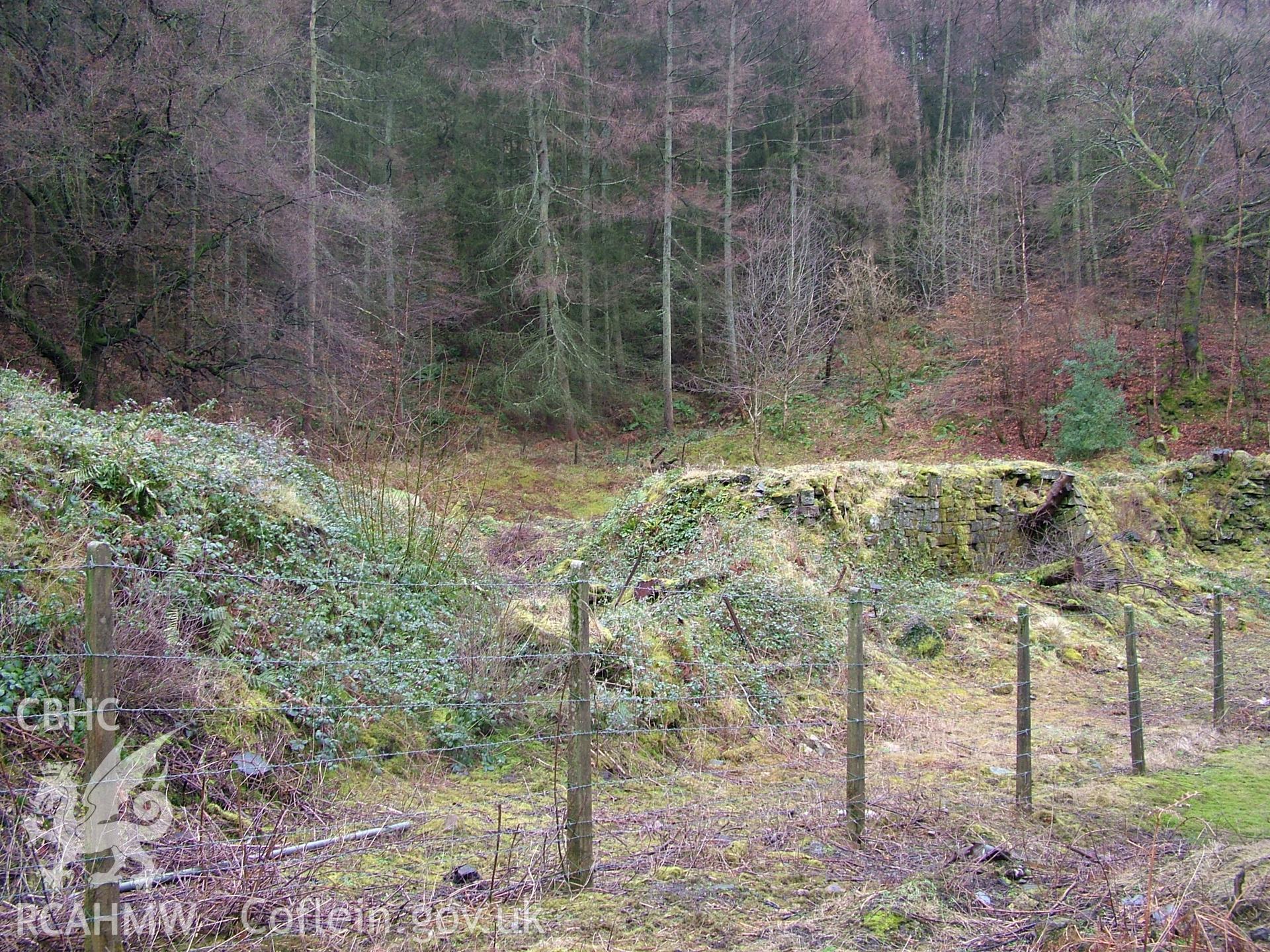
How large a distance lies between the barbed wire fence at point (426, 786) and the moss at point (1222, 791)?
361 mm

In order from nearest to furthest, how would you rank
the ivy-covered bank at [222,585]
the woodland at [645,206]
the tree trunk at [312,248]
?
the ivy-covered bank at [222,585]
the woodland at [645,206]
the tree trunk at [312,248]

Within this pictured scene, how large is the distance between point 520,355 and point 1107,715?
20.2 metres

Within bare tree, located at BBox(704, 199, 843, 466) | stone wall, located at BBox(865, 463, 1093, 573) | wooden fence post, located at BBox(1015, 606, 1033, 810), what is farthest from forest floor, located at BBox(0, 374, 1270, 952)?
bare tree, located at BBox(704, 199, 843, 466)

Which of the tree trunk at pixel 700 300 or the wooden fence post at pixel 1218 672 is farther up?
the tree trunk at pixel 700 300

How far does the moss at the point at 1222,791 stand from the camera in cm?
462

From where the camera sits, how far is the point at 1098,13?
21578mm

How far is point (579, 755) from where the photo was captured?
3.68 m

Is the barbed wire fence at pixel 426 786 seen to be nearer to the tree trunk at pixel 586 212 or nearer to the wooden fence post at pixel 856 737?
the wooden fence post at pixel 856 737

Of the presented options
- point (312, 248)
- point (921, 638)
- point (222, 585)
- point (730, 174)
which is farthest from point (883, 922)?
point (730, 174)

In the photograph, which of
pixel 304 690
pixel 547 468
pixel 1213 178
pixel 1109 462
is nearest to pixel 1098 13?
pixel 1213 178

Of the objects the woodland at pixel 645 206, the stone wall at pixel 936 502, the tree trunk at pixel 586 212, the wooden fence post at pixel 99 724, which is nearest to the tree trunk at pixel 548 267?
the woodland at pixel 645 206

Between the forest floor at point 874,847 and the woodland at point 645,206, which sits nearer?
Result: the forest floor at point 874,847

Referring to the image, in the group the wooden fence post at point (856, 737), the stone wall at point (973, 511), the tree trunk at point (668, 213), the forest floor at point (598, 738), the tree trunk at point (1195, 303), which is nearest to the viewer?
the forest floor at point (598, 738)

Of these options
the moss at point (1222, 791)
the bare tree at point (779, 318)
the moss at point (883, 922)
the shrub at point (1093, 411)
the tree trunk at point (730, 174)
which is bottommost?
the moss at point (1222, 791)
